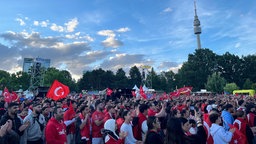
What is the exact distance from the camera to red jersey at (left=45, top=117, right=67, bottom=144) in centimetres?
581

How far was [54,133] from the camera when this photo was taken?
19.3 feet

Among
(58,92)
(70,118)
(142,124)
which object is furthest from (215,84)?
(142,124)

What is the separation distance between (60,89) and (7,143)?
8.87 metres

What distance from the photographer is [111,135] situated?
17.0 feet

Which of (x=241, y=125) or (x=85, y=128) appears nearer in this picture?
(x=241, y=125)

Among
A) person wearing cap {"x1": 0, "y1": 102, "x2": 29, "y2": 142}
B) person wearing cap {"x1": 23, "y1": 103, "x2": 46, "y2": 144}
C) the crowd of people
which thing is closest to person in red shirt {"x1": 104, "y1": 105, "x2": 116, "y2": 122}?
the crowd of people

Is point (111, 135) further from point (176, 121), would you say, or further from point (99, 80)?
point (99, 80)

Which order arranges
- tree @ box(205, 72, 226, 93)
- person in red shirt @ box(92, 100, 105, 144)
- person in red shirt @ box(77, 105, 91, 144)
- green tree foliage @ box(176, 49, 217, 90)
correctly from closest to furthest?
1. person in red shirt @ box(92, 100, 105, 144)
2. person in red shirt @ box(77, 105, 91, 144)
3. tree @ box(205, 72, 226, 93)
4. green tree foliage @ box(176, 49, 217, 90)

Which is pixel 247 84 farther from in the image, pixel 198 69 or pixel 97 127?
pixel 97 127

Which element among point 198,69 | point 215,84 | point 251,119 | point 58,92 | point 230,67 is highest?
point 230,67

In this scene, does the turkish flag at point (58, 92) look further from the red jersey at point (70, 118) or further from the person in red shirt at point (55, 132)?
the person in red shirt at point (55, 132)

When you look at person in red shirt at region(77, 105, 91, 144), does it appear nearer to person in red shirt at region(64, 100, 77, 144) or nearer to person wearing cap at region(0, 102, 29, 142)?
person in red shirt at region(64, 100, 77, 144)

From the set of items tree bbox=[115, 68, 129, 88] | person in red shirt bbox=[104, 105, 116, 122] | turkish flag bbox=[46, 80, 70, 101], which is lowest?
person in red shirt bbox=[104, 105, 116, 122]

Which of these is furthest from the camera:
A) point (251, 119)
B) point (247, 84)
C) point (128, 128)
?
point (247, 84)
